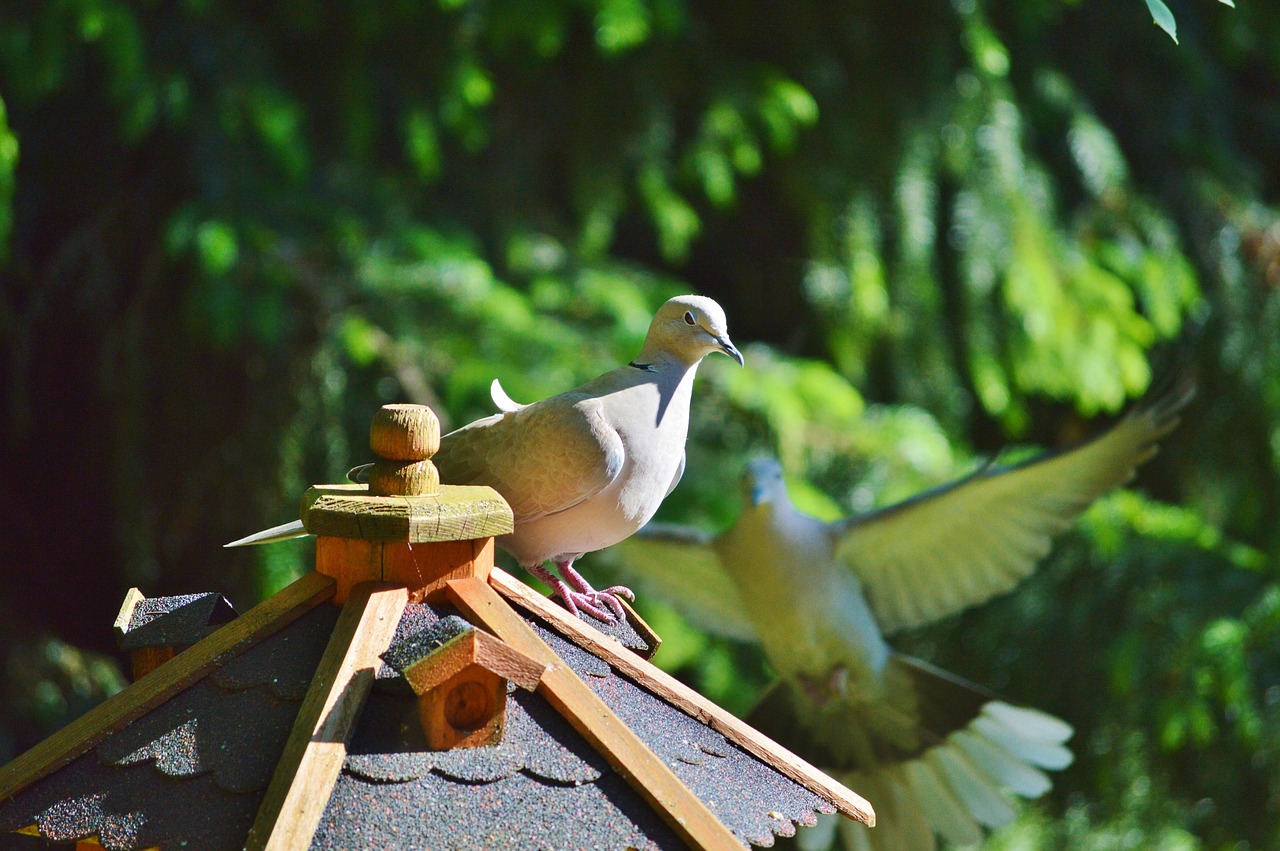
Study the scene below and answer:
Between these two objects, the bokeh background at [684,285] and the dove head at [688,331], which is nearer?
the dove head at [688,331]

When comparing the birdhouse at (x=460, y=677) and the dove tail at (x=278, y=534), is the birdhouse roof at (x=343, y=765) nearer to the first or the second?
the birdhouse at (x=460, y=677)

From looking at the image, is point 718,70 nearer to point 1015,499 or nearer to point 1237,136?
point 1015,499

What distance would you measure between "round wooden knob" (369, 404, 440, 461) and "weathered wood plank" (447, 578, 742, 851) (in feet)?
0.47

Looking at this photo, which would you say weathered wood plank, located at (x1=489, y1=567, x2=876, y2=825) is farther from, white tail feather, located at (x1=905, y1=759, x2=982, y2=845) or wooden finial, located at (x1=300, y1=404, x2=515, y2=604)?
white tail feather, located at (x1=905, y1=759, x2=982, y2=845)

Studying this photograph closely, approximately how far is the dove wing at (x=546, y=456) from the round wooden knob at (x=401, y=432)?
0.72 ft

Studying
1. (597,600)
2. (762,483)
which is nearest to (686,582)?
(762,483)

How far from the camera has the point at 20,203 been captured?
2.40m

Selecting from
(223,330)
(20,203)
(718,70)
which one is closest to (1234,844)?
(718,70)

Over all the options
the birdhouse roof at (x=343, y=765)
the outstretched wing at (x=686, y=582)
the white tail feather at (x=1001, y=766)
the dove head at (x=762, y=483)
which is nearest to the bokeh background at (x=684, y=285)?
the outstretched wing at (x=686, y=582)

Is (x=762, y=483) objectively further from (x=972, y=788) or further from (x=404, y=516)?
(x=404, y=516)

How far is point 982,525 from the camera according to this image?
2.12 metres

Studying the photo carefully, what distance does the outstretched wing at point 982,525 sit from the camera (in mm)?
1987

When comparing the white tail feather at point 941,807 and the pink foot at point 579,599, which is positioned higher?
the pink foot at point 579,599

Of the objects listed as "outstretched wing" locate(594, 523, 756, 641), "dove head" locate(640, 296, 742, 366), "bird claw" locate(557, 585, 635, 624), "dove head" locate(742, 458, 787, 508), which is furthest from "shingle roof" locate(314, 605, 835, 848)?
"outstretched wing" locate(594, 523, 756, 641)
